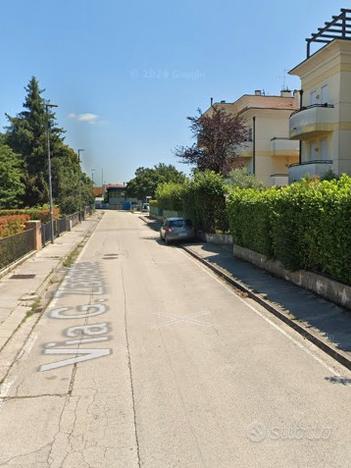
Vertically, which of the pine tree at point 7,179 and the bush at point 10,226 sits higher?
the pine tree at point 7,179

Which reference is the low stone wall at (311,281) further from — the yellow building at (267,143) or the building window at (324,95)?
the yellow building at (267,143)

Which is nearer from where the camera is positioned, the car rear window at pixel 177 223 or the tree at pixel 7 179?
the car rear window at pixel 177 223

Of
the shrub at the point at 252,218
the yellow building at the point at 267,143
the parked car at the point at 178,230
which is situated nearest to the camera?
the shrub at the point at 252,218

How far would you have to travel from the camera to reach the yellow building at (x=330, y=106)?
26.5 meters

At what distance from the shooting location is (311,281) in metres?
11.4

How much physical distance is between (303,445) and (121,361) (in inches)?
130

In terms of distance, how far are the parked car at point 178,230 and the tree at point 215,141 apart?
5345 mm

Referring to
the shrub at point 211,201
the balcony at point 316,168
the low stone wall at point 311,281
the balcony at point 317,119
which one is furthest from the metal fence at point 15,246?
→ the balcony at point 317,119

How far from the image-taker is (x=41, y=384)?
627cm

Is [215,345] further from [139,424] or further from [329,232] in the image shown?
[329,232]

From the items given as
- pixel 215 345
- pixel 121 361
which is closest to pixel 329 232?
pixel 215 345

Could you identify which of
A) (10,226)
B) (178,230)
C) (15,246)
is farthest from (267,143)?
(15,246)

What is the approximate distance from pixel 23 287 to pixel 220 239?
1320 cm

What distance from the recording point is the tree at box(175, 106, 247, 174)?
102ft
